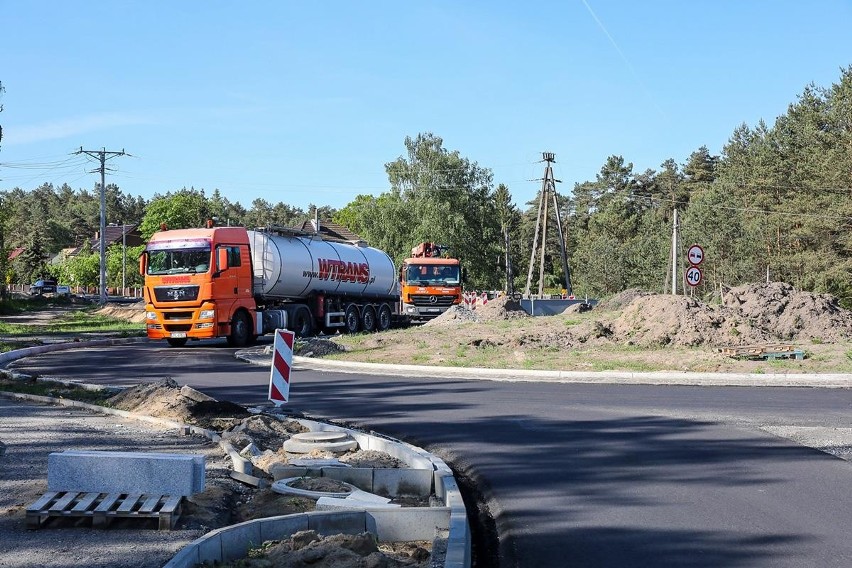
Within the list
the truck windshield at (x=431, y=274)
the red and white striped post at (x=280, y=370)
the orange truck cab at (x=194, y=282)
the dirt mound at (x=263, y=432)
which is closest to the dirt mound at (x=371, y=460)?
the dirt mound at (x=263, y=432)

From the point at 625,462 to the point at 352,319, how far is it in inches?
1059

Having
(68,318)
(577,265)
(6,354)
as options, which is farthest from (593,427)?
(577,265)

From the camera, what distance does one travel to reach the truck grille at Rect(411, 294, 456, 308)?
4112cm

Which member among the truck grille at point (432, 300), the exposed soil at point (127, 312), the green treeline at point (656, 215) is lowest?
the exposed soil at point (127, 312)

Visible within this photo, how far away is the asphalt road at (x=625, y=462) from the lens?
6.02 meters

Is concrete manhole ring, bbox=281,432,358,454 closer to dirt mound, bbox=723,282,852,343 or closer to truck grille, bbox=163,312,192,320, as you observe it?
truck grille, bbox=163,312,192,320

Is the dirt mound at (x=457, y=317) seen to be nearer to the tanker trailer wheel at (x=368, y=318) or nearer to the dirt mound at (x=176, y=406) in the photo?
the tanker trailer wheel at (x=368, y=318)

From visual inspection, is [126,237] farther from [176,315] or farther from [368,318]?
[176,315]

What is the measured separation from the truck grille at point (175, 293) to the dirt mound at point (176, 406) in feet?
43.3

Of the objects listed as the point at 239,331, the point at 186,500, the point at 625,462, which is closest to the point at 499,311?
the point at 239,331

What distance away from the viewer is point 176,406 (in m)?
11.9

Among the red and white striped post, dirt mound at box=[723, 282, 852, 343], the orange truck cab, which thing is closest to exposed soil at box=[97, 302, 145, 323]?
the orange truck cab

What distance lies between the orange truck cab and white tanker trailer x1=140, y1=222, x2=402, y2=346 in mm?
29

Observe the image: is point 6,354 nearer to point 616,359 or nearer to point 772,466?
point 616,359
